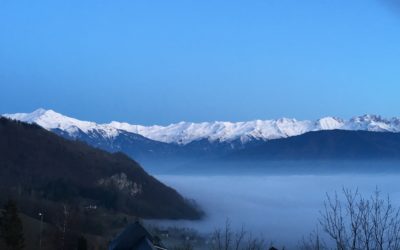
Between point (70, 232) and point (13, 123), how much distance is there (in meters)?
114

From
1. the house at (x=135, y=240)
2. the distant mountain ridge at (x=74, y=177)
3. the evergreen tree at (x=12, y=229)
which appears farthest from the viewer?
the distant mountain ridge at (x=74, y=177)

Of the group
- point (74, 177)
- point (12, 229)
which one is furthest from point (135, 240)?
point (74, 177)

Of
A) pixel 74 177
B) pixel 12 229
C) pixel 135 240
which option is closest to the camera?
pixel 12 229

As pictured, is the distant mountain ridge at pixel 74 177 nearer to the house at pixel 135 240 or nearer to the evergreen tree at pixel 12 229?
the house at pixel 135 240

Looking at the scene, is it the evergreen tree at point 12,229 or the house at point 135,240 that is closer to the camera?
the evergreen tree at point 12,229

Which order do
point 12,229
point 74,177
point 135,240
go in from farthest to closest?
point 74,177
point 135,240
point 12,229

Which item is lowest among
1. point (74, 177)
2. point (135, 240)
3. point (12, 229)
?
point (135, 240)

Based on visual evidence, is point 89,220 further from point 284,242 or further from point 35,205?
point 284,242

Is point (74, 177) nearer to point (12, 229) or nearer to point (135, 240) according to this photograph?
point (135, 240)

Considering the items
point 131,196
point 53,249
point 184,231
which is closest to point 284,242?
point 184,231

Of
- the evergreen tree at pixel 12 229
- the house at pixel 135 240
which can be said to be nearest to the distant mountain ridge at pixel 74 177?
the house at pixel 135 240

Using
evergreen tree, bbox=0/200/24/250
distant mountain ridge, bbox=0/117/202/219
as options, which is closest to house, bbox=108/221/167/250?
evergreen tree, bbox=0/200/24/250

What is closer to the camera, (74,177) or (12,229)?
(12,229)

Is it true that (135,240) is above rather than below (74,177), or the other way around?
below
